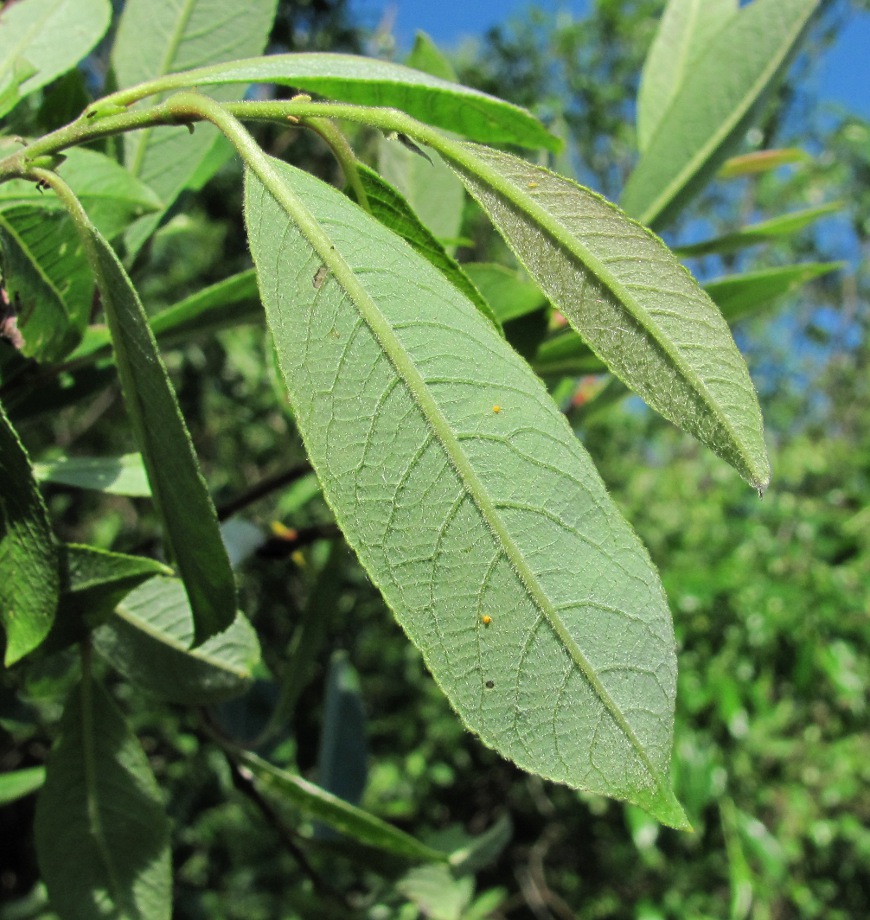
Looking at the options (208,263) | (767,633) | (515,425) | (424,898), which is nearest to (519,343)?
(515,425)

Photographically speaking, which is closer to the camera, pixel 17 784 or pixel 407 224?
pixel 407 224

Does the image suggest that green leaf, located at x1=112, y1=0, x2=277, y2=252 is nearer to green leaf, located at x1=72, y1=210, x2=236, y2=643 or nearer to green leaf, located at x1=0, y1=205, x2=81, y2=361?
green leaf, located at x1=0, y1=205, x2=81, y2=361

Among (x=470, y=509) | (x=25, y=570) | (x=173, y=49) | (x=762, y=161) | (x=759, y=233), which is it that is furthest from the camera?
(x=762, y=161)

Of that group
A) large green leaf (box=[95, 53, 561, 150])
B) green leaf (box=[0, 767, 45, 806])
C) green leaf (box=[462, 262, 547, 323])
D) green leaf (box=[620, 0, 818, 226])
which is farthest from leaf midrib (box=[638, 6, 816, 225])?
green leaf (box=[0, 767, 45, 806])

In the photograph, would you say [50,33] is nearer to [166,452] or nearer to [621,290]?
[166,452]

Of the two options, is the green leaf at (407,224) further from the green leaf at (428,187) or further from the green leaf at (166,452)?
the green leaf at (428,187)

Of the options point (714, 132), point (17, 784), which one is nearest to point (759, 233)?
point (714, 132)

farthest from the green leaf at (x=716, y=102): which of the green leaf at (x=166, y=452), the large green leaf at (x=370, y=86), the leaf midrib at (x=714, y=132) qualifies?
the green leaf at (x=166, y=452)
